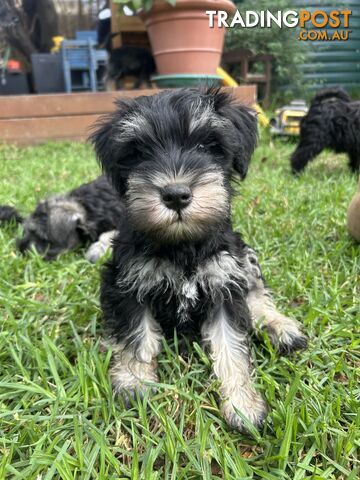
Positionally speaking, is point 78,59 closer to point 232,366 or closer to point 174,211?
point 174,211

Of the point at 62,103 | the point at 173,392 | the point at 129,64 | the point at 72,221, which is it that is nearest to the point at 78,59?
the point at 129,64

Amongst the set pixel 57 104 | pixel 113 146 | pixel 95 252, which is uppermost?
pixel 113 146

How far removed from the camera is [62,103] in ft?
26.3

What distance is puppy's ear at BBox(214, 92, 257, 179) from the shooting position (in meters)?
2.30

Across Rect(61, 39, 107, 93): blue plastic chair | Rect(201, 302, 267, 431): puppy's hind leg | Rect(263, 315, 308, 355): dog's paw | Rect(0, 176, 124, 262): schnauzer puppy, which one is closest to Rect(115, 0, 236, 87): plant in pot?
Rect(61, 39, 107, 93): blue plastic chair

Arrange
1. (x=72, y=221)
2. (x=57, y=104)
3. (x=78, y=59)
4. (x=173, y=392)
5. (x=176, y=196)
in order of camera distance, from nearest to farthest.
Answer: (x=176, y=196), (x=173, y=392), (x=72, y=221), (x=57, y=104), (x=78, y=59)

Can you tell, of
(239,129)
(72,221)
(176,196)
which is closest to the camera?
(176,196)

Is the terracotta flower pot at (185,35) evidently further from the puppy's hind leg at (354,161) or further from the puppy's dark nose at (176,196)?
the puppy's dark nose at (176,196)

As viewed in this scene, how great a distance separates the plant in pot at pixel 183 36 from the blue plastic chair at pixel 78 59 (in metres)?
2.44

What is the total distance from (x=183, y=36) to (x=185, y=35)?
0.12 ft

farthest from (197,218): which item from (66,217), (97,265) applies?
(66,217)

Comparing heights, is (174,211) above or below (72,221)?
above

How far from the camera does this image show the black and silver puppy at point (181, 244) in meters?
1.96

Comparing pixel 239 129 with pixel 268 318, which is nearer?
pixel 239 129
